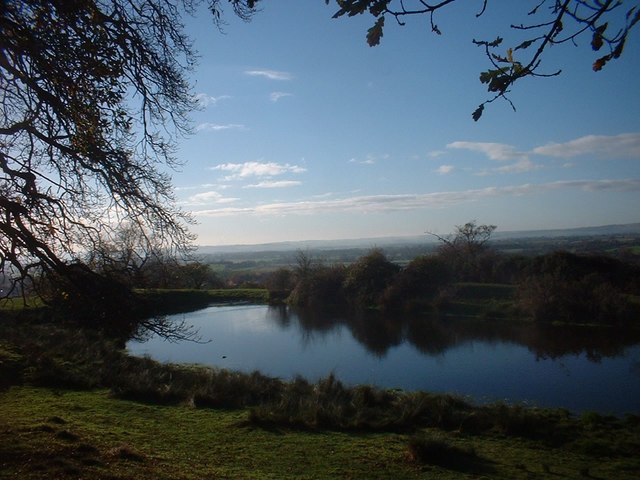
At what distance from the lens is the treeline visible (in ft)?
70.2

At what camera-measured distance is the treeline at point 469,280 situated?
2141 cm

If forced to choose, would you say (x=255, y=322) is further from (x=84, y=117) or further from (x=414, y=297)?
(x=84, y=117)

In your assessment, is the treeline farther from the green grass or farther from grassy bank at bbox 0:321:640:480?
the green grass

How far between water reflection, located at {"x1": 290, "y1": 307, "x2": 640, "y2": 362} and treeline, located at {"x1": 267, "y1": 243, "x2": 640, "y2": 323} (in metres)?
1.05

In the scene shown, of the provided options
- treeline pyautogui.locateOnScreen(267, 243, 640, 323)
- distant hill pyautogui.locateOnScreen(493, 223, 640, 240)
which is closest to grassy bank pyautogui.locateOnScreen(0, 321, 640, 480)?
treeline pyautogui.locateOnScreen(267, 243, 640, 323)

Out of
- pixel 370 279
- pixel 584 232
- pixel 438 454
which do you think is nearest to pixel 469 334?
pixel 370 279

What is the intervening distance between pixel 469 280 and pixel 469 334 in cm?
1084

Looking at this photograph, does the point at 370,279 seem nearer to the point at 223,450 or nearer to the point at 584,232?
the point at 223,450

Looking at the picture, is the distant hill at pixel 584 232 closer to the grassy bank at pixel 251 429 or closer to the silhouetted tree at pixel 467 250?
the silhouetted tree at pixel 467 250

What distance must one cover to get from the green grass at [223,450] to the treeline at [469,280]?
14.6 m

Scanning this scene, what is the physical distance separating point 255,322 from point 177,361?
29.6ft

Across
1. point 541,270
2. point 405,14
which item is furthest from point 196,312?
point 405,14

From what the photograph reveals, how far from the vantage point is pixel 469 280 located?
31188 millimetres

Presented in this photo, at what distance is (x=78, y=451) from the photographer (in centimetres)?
537
